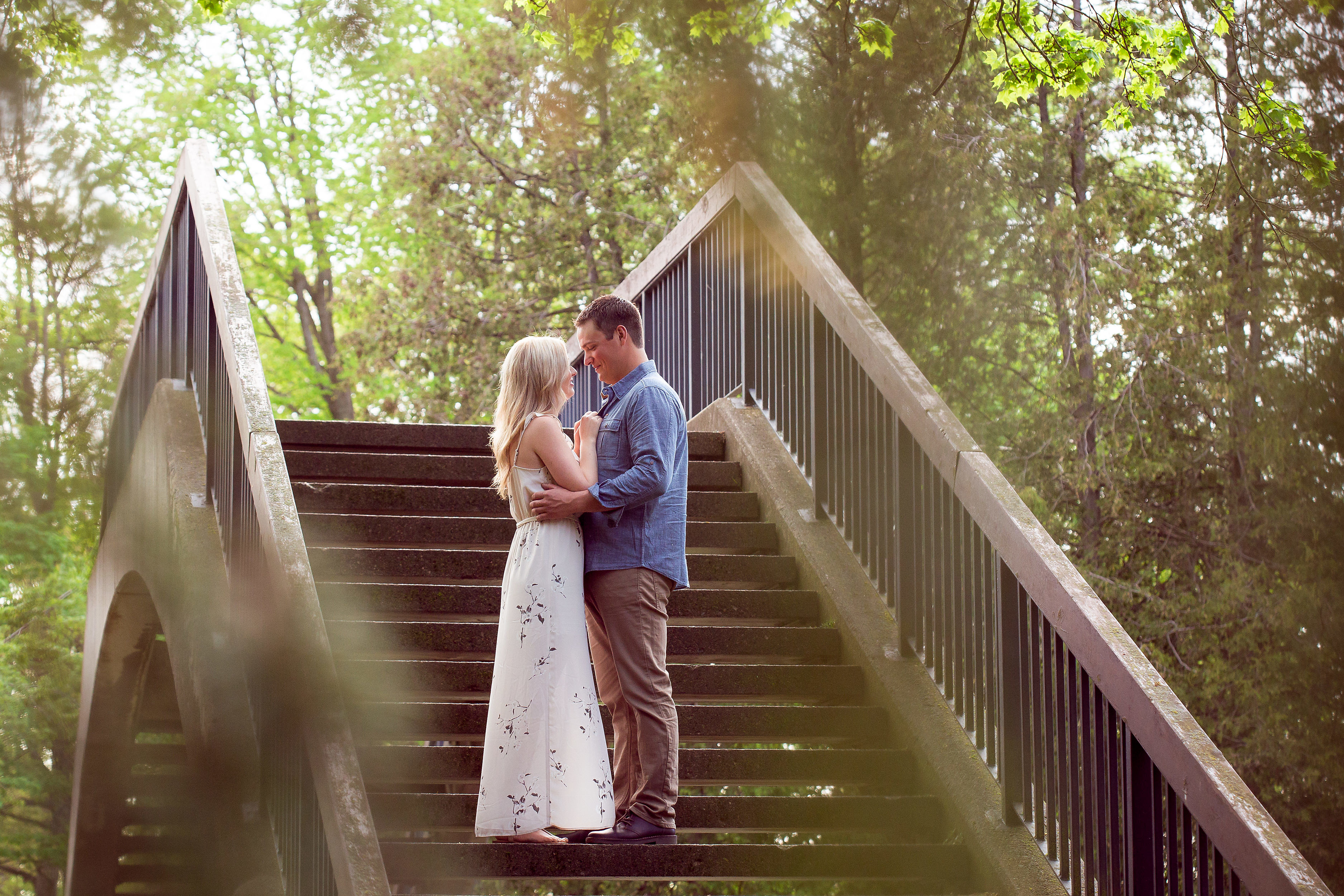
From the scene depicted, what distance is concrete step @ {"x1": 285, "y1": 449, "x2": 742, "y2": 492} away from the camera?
19.6 ft

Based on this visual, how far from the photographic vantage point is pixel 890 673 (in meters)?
4.71

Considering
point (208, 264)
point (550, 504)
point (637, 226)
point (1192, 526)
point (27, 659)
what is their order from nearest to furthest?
point (27, 659) < point (550, 504) < point (208, 264) < point (1192, 526) < point (637, 226)

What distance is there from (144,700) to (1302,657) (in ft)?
34.7

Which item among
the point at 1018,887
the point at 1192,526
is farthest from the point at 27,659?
the point at 1192,526

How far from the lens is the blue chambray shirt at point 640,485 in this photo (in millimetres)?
3768

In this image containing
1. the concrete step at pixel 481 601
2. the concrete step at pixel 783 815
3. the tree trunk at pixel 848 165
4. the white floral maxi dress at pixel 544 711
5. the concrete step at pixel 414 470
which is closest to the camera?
the white floral maxi dress at pixel 544 711

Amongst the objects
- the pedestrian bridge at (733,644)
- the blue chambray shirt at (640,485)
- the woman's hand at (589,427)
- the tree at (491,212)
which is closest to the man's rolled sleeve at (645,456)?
the blue chambray shirt at (640,485)

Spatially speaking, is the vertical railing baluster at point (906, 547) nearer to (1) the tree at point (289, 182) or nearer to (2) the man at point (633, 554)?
(2) the man at point (633, 554)

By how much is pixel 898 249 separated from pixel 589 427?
23.4ft

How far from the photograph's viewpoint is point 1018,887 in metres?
3.76

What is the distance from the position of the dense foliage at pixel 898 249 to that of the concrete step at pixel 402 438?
1.52 metres

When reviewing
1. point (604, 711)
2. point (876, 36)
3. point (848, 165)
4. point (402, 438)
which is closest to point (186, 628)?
point (604, 711)

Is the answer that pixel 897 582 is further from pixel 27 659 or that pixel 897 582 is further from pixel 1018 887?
pixel 27 659

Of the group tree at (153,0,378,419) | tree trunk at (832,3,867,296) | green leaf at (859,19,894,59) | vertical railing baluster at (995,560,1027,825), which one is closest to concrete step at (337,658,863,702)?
vertical railing baluster at (995,560,1027,825)
